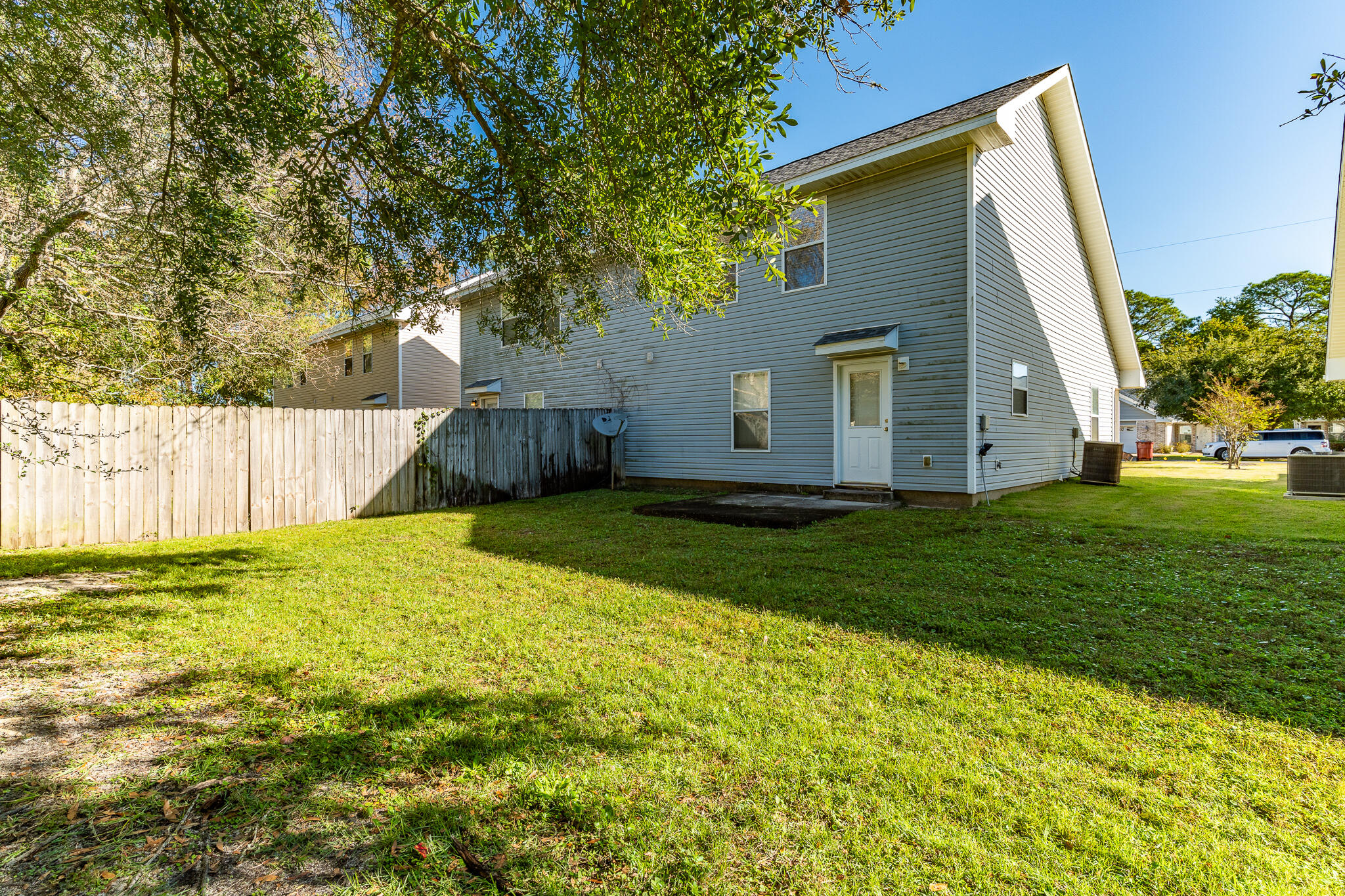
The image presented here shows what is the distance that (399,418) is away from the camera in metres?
9.22

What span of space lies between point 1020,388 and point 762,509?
5.07 metres

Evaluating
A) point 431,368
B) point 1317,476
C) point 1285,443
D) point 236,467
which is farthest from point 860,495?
point 1285,443

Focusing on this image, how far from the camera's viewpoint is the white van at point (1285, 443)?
20297 millimetres

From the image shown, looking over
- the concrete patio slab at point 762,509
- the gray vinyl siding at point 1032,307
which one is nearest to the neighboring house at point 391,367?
the concrete patio slab at point 762,509

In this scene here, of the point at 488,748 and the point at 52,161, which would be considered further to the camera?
the point at 52,161

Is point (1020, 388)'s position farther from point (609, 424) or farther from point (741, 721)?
point (741, 721)

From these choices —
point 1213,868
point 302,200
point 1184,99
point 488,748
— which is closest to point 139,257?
point 302,200

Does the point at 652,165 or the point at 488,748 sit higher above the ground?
the point at 652,165

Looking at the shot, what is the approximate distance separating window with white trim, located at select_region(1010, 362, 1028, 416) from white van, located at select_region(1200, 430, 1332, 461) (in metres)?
17.1

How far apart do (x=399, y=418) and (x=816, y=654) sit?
8.16m

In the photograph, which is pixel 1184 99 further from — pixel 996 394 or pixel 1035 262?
pixel 996 394

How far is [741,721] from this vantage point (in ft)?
7.83

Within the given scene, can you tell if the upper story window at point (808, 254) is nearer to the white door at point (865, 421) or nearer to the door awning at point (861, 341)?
the door awning at point (861, 341)

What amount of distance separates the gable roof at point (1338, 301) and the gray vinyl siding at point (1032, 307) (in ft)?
11.7
